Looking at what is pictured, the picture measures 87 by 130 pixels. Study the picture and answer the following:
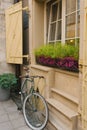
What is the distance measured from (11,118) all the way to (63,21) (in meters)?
2.41

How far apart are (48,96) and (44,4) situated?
242cm

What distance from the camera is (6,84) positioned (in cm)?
540

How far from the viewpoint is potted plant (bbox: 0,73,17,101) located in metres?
5.41

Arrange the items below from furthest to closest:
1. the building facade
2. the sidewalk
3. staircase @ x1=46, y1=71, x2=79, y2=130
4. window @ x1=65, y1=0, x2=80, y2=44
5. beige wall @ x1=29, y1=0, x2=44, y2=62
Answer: beige wall @ x1=29, y1=0, x2=44, y2=62, the sidewalk, window @ x1=65, y1=0, x2=80, y2=44, staircase @ x1=46, y1=71, x2=79, y2=130, the building facade

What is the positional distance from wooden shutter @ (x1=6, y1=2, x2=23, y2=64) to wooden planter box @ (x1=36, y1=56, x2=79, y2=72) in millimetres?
1209

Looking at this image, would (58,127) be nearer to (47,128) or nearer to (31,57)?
(47,128)

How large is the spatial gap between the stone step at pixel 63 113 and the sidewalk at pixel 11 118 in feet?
2.21

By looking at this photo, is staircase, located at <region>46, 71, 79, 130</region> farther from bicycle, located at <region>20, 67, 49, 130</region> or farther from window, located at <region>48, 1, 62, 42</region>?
window, located at <region>48, 1, 62, 42</region>

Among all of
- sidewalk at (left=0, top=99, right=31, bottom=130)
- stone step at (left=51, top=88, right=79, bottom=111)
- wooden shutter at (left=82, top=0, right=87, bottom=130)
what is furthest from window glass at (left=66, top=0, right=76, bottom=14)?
sidewalk at (left=0, top=99, right=31, bottom=130)

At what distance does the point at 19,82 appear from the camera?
637cm

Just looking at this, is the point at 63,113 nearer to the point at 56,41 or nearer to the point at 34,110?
the point at 34,110

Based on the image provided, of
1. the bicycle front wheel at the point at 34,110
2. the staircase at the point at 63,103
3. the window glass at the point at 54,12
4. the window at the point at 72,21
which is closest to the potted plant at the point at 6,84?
the bicycle front wheel at the point at 34,110

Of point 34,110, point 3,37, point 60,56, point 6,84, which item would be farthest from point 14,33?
point 34,110

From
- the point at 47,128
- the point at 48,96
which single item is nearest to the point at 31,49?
the point at 48,96
